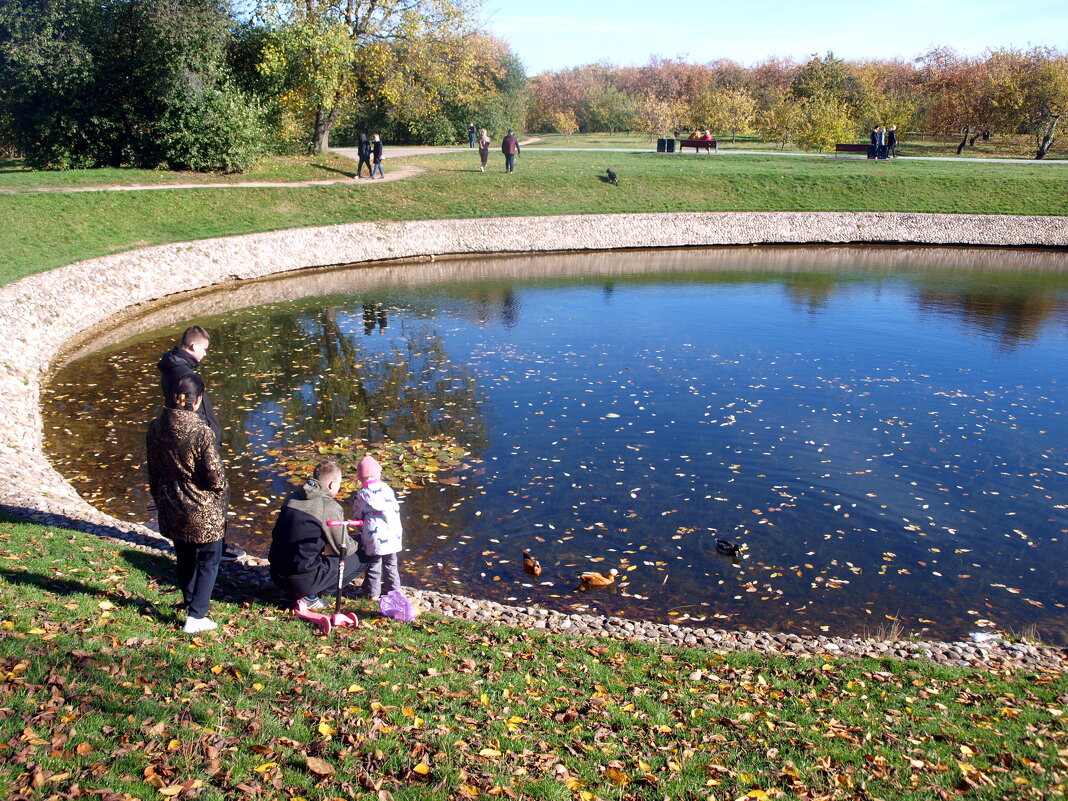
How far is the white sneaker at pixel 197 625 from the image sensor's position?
24.8 ft

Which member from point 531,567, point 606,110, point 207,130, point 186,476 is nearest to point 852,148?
point 207,130

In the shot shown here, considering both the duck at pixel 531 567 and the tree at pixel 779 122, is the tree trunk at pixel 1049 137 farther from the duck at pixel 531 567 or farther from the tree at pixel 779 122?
the duck at pixel 531 567

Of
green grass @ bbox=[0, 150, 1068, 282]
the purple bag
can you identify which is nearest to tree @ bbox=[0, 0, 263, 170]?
green grass @ bbox=[0, 150, 1068, 282]

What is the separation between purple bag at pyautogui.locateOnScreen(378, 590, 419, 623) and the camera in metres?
8.60

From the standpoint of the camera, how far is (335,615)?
27.2 ft

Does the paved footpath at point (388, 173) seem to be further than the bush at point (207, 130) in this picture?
No

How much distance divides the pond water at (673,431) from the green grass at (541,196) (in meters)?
5.47

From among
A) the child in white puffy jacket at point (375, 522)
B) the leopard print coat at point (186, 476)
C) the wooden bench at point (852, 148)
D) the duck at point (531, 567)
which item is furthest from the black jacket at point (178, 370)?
the wooden bench at point (852, 148)

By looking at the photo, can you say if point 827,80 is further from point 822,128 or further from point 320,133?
point 320,133

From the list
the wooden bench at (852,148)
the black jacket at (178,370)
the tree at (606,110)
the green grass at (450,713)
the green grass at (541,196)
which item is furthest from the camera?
the tree at (606,110)

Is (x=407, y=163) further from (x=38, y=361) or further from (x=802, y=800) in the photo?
(x=802, y=800)

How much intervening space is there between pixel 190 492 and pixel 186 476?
0.51ft

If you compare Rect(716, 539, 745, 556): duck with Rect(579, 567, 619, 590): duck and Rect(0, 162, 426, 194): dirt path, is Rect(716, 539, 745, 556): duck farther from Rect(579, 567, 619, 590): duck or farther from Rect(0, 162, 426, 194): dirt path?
Rect(0, 162, 426, 194): dirt path

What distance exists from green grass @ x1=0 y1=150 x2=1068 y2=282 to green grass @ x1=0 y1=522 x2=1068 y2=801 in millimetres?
23112
